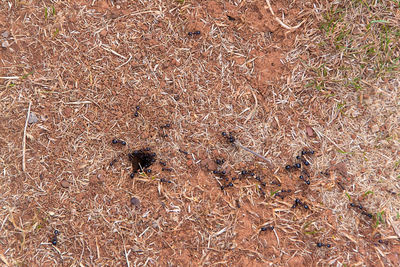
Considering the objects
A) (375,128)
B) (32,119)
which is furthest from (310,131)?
(32,119)

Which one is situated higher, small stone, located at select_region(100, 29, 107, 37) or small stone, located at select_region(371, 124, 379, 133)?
small stone, located at select_region(100, 29, 107, 37)

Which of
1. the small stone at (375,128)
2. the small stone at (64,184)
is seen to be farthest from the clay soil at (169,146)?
the small stone at (375,128)

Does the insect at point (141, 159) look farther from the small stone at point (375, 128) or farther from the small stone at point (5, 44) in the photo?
the small stone at point (375, 128)

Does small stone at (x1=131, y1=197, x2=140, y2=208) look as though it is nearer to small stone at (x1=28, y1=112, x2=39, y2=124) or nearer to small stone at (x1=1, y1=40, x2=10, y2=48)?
small stone at (x1=28, y1=112, x2=39, y2=124)

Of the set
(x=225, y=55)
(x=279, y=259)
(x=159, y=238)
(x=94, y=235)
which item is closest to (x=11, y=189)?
(x=94, y=235)

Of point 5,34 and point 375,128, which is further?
point 375,128

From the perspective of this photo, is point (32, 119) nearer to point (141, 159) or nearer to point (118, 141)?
point (118, 141)

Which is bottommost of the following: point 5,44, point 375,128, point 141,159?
point 141,159

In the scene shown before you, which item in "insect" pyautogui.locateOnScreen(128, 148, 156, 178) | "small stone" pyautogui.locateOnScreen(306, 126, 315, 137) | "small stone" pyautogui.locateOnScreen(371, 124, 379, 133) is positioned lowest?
"insect" pyautogui.locateOnScreen(128, 148, 156, 178)

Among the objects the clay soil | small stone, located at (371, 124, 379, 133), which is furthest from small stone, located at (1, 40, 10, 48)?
small stone, located at (371, 124, 379, 133)
